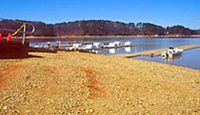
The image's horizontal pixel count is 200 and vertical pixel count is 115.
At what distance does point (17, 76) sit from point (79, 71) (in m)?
1.98

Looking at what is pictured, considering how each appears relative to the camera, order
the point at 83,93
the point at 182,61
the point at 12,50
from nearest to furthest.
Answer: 1. the point at 83,93
2. the point at 12,50
3. the point at 182,61

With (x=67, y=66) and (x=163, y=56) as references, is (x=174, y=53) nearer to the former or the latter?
(x=163, y=56)

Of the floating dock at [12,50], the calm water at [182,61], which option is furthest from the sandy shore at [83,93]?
the calm water at [182,61]

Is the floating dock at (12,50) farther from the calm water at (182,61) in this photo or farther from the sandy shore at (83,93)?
the calm water at (182,61)

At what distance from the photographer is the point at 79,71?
26.7 ft

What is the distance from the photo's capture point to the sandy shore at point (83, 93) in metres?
5.22

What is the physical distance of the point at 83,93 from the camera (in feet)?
20.3

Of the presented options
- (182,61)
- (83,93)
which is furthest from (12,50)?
(182,61)

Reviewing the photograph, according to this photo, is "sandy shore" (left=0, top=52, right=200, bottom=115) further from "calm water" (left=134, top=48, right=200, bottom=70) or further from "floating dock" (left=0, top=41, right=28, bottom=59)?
"calm water" (left=134, top=48, right=200, bottom=70)

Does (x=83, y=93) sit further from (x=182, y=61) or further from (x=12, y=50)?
(x=182, y=61)

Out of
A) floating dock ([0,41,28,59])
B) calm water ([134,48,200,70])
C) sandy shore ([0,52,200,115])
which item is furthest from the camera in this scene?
calm water ([134,48,200,70])

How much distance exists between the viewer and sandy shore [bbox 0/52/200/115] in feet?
17.1

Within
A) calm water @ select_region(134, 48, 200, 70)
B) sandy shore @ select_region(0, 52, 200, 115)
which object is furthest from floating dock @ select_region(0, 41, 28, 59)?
calm water @ select_region(134, 48, 200, 70)

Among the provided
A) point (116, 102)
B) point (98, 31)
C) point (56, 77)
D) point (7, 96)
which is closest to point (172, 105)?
point (116, 102)
